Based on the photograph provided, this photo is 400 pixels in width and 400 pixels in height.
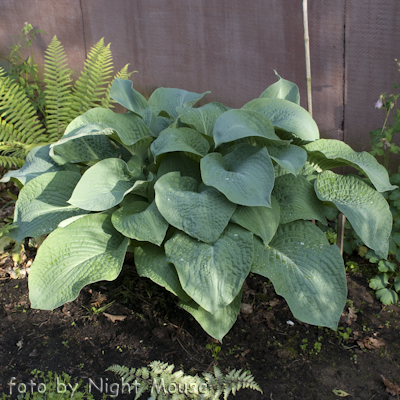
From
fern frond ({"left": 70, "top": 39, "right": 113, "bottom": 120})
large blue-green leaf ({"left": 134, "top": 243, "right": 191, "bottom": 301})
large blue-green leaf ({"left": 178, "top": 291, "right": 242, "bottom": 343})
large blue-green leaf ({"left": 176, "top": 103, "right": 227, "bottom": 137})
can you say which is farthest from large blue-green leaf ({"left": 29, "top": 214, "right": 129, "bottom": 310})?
fern frond ({"left": 70, "top": 39, "right": 113, "bottom": 120})

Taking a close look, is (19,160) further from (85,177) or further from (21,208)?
(85,177)

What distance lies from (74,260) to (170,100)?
1242mm

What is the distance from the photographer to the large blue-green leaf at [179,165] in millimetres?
2123

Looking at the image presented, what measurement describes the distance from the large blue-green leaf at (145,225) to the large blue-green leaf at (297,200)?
623 mm

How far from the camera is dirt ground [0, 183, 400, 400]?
1810 mm

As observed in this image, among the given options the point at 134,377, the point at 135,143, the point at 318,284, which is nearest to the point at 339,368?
the point at 318,284

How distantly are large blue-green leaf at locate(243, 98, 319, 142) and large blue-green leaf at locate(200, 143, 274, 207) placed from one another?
0.24 metres

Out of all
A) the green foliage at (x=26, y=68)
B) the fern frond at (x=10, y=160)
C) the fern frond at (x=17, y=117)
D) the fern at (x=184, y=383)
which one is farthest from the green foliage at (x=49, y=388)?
the green foliage at (x=26, y=68)

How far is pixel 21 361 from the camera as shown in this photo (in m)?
1.90

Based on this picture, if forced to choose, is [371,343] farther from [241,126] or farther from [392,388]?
[241,126]

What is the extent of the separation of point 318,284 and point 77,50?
3534 millimetres

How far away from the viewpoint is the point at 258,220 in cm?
184

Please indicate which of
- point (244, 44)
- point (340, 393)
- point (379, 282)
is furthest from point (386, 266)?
point (244, 44)

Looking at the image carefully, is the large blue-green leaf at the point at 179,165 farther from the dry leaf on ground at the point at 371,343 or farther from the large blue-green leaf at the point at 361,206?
the dry leaf on ground at the point at 371,343
